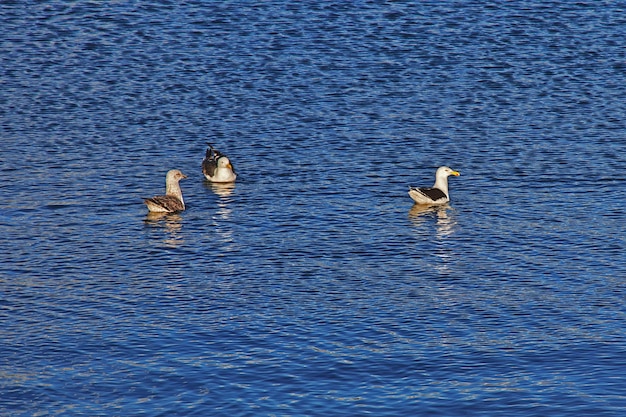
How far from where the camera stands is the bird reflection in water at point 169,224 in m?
26.2

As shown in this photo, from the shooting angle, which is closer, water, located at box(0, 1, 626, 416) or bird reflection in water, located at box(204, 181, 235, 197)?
water, located at box(0, 1, 626, 416)

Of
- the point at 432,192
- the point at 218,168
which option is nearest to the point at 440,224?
the point at 432,192

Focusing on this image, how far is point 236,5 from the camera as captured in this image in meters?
47.6

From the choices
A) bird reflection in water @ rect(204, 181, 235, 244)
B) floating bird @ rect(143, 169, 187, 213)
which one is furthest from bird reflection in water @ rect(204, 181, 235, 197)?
floating bird @ rect(143, 169, 187, 213)

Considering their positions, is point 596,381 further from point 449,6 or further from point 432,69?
point 449,6

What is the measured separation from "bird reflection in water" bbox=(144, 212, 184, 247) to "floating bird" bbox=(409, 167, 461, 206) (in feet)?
18.9

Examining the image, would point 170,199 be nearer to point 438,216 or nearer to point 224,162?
point 224,162

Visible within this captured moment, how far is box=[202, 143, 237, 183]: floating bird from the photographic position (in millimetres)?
29891

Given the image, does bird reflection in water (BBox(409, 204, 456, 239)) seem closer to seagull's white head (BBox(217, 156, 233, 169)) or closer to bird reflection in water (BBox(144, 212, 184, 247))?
seagull's white head (BBox(217, 156, 233, 169))

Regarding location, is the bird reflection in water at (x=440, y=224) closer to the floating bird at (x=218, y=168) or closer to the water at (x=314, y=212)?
the water at (x=314, y=212)

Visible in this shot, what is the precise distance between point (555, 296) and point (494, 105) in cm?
1519

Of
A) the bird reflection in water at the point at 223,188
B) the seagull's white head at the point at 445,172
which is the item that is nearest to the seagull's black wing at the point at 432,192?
the seagull's white head at the point at 445,172

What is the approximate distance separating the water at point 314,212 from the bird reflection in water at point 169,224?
0.48 feet

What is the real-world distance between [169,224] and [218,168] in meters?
3.31
